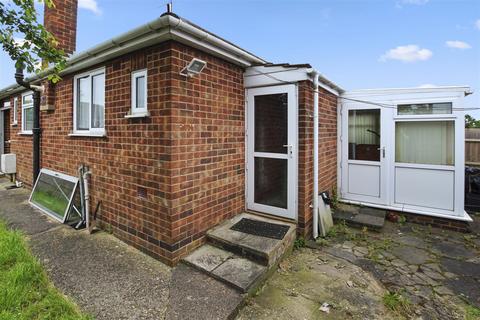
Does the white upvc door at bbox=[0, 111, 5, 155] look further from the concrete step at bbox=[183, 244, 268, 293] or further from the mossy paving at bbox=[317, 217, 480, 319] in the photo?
the mossy paving at bbox=[317, 217, 480, 319]

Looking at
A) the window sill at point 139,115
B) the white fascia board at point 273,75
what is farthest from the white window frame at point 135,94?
the white fascia board at point 273,75

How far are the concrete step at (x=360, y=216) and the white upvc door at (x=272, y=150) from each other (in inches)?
64.7

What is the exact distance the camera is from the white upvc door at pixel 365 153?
19.2ft

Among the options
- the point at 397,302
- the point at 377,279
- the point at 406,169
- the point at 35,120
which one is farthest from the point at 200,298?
the point at 35,120

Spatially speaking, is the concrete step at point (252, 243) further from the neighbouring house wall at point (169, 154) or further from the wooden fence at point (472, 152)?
the wooden fence at point (472, 152)

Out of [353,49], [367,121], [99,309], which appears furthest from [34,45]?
[353,49]

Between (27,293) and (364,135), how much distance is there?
669cm

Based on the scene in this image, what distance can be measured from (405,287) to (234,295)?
87.1 inches

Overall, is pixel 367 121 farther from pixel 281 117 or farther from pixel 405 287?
pixel 405 287

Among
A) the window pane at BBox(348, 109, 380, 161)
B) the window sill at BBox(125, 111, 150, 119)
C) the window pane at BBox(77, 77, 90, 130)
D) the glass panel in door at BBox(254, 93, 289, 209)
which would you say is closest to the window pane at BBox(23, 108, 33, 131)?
the window pane at BBox(77, 77, 90, 130)

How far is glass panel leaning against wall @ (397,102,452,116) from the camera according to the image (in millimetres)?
5203

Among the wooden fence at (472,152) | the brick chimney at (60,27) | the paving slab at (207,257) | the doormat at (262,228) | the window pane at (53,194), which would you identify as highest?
the brick chimney at (60,27)

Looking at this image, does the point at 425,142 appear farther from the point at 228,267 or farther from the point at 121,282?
the point at 121,282

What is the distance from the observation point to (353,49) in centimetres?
773
